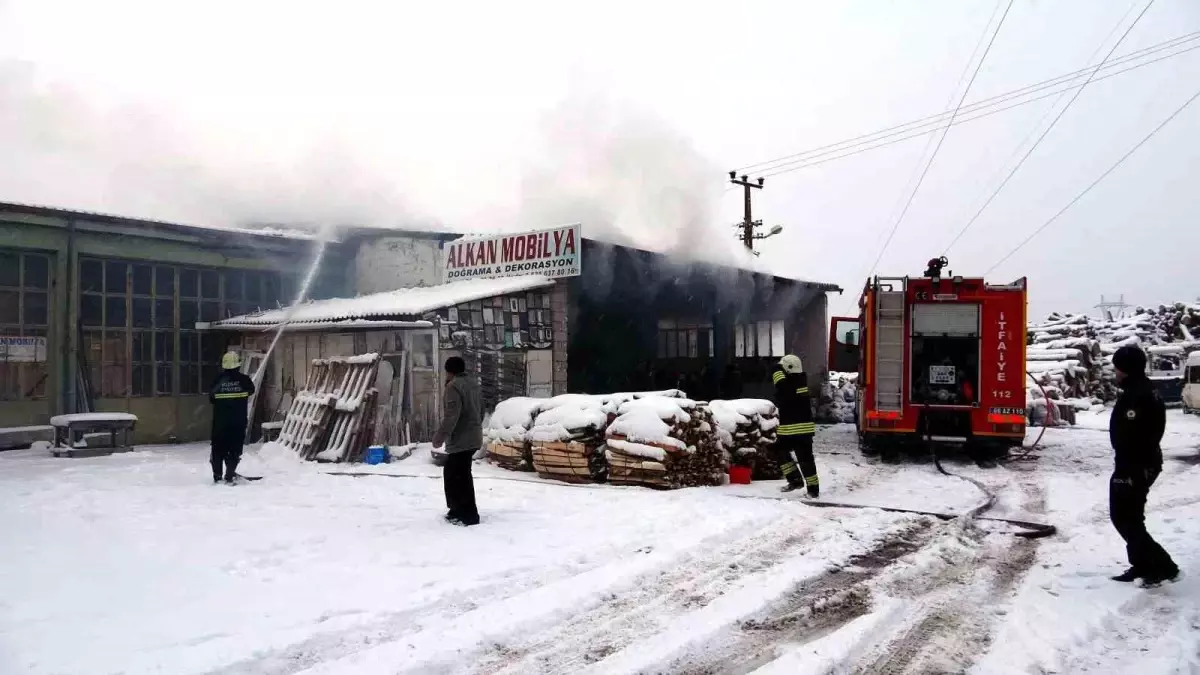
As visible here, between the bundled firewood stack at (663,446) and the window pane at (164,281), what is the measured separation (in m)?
11.2

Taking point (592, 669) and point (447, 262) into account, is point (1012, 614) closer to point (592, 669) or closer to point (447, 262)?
point (592, 669)

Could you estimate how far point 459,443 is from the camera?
7.54 meters

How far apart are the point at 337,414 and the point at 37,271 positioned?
6554 millimetres

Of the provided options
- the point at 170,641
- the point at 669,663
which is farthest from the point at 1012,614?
the point at 170,641

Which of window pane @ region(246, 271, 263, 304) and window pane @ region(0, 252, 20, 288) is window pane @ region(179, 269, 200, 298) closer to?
window pane @ region(246, 271, 263, 304)

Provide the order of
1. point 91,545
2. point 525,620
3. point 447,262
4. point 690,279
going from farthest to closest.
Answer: point 690,279 < point 447,262 < point 91,545 < point 525,620

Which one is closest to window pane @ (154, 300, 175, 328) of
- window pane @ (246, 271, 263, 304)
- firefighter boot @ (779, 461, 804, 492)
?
window pane @ (246, 271, 263, 304)

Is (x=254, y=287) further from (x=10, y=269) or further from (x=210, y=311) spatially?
(x=10, y=269)

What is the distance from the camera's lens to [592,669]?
13.5 ft

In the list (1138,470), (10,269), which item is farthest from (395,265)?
(1138,470)

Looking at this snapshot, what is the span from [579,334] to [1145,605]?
1463 cm

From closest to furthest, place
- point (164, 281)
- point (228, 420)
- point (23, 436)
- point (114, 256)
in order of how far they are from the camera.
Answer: point (228, 420)
point (23, 436)
point (114, 256)
point (164, 281)

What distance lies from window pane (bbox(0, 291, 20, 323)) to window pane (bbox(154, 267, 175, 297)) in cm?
240

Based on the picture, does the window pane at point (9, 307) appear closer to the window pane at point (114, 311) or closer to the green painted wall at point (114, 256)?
the green painted wall at point (114, 256)
